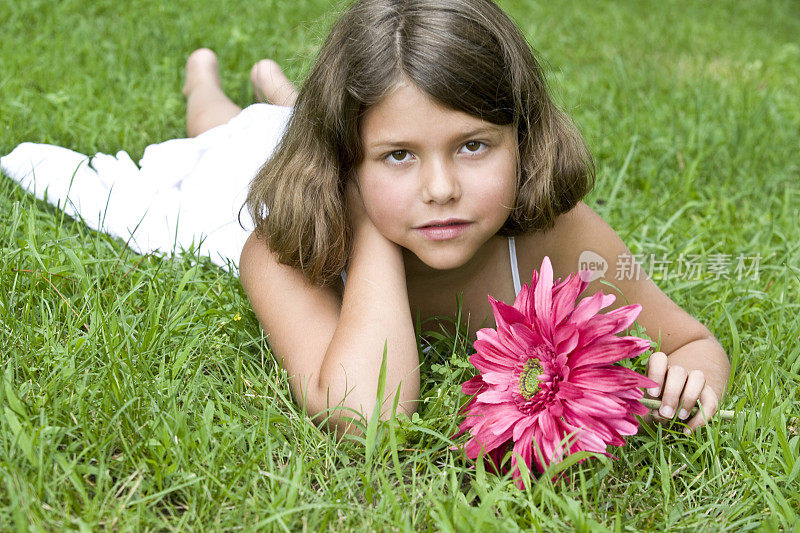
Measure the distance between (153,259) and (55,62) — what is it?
192 centimetres

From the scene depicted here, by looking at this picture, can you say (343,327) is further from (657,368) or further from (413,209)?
(657,368)

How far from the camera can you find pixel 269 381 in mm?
1974

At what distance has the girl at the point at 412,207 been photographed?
185cm

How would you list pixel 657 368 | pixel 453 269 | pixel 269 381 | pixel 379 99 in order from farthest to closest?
pixel 453 269, pixel 269 381, pixel 379 99, pixel 657 368

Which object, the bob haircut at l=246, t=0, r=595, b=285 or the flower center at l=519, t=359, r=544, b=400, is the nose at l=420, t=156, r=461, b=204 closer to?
the bob haircut at l=246, t=0, r=595, b=285

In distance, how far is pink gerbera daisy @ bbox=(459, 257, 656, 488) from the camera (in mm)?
1519

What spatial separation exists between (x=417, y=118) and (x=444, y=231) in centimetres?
27

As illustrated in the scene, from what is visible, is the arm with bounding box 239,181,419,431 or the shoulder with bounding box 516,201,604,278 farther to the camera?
the shoulder with bounding box 516,201,604,278

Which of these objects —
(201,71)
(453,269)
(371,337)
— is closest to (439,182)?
(371,337)

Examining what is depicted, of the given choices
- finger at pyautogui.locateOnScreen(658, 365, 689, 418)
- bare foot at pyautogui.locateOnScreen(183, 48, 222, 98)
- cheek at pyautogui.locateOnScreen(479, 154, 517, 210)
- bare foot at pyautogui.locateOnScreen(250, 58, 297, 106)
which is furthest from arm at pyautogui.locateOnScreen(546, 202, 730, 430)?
bare foot at pyautogui.locateOnScreen(183, 48, 222, 98)

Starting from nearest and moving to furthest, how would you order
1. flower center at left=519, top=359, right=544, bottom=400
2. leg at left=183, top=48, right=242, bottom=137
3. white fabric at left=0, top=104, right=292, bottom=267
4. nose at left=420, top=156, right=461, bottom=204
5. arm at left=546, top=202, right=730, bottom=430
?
1. flower center at left=519, top=359, right=544, bottom=400
2. nose at left=420, top=156, right=461, bottom=204
3. arm at left=546, top=202, right=730, bottom=430
4. white fabric at left=0, top=104, right=292, bottom=267
5. leg at left=183, top=48, right=242, bottom=137

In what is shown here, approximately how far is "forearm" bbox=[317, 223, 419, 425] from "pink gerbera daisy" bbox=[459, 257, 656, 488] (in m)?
0.27

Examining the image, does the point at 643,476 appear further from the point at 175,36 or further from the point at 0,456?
the point at 175,36

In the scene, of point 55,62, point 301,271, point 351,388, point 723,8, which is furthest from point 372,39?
point 723,8
